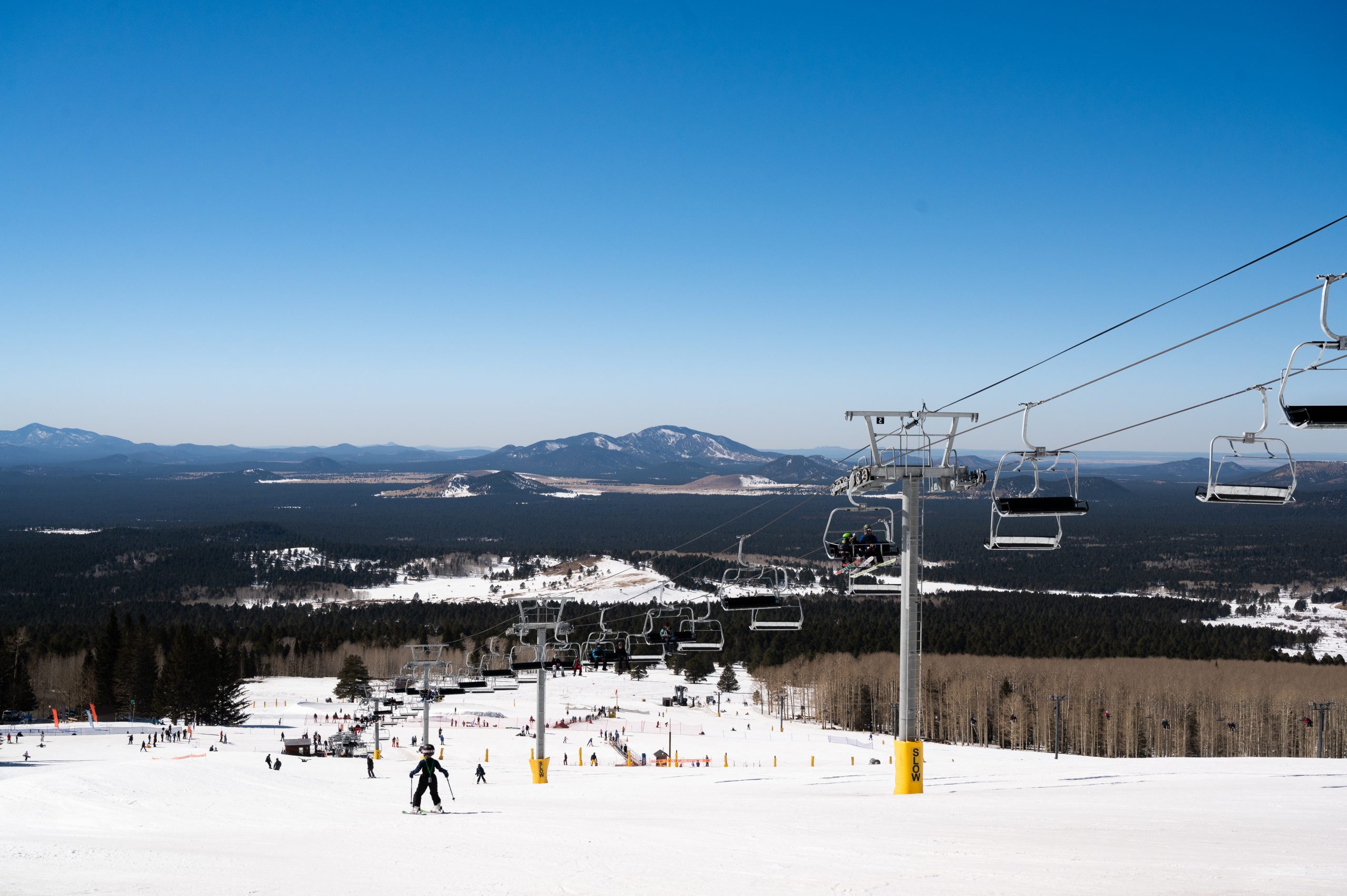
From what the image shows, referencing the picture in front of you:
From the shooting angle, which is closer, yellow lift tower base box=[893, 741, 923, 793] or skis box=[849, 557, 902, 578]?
skis box=[849, 557, 902, 578]

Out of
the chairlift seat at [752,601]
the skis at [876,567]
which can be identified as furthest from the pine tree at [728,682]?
the skis at [876,567]

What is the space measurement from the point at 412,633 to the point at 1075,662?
70.9 metres

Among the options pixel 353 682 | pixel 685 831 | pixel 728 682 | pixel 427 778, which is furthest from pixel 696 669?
pixel 685 831

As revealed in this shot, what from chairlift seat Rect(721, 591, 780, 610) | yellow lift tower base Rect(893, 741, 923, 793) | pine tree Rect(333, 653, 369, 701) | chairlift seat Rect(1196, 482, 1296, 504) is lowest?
pine tree Rect(333, 653, 369, 701)

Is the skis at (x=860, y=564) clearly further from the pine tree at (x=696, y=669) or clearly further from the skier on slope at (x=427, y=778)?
the pine tree at (x=696, y=669)

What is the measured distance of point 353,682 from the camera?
77438mm

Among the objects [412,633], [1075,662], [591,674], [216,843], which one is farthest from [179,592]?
[216,843]

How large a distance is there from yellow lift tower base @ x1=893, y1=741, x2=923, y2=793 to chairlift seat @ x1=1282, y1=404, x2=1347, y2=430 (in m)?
12.9

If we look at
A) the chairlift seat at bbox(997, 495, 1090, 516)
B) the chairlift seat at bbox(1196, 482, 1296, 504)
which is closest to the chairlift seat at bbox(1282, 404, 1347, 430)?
the chairlift seat at bbox(1196, 482, 1296, 504)

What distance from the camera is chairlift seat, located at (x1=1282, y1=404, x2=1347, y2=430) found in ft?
30.6

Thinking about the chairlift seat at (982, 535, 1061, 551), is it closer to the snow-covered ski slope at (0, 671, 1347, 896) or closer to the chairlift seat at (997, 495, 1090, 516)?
the chairlift seat at (997, 495, 1090, 516)

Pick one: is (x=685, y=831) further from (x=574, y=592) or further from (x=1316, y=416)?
(x=574, y=592)

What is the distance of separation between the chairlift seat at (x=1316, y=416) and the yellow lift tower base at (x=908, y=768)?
1286cm

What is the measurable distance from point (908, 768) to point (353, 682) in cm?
6481
